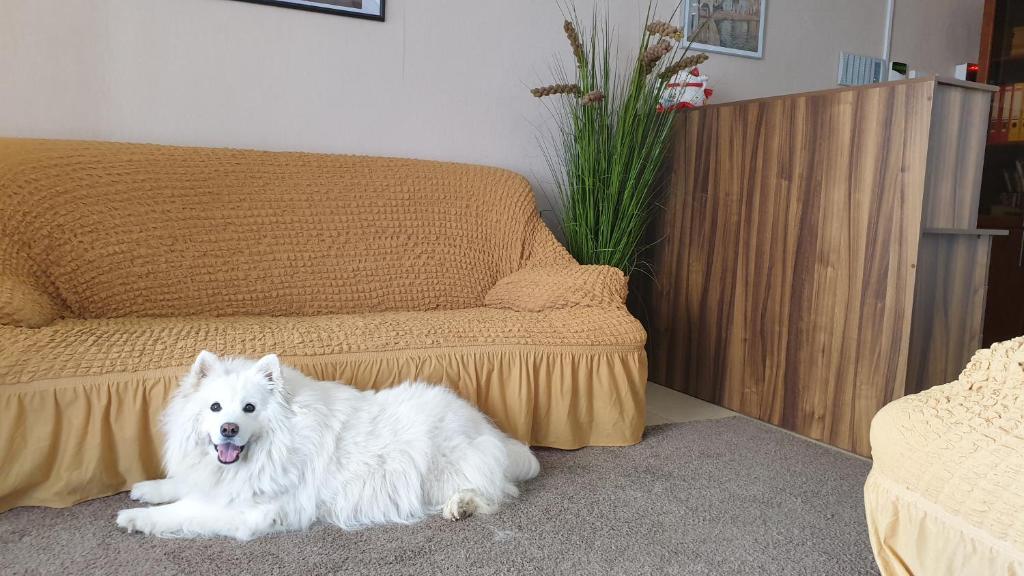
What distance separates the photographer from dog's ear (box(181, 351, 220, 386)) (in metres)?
1.52

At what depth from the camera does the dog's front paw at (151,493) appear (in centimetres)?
163

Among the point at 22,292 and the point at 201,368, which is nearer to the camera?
the point at 201,368

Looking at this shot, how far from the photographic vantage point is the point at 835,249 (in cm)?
237

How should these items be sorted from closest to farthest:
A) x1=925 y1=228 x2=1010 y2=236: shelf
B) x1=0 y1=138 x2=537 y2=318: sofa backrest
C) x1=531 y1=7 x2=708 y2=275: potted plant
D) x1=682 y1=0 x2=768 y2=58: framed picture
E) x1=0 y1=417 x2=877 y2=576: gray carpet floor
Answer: x1=0 y1=417 x2=877 y2=576: gray carpet floor → x1=0 y1=138 x2=537 y2=318: sofa backrest → x1=925 y1=228 x2=1010 y2=236: shelf → x1=531 y1=7 x2=708 y2=275: potted plant → x1=682 y1=0 x2=768 y2=58: framed picture

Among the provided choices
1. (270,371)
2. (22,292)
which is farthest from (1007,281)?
(22,292)

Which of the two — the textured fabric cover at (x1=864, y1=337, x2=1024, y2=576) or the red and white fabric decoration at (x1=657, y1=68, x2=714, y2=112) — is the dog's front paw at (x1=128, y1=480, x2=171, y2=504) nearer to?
the textured fabric cover at (x1=864, y1=337, x2=1024, y2=576)

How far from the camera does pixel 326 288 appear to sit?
2338 mm

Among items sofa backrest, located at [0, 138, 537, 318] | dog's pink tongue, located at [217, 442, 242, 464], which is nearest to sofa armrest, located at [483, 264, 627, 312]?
sofa backrest, located at [0, 138, 537, 318]

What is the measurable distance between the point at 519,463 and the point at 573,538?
316mm

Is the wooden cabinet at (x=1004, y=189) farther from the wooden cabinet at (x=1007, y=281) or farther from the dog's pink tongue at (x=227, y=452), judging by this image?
the dog's pink tongue at (x=227, y=452)

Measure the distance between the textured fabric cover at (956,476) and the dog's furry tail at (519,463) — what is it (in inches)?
33.8

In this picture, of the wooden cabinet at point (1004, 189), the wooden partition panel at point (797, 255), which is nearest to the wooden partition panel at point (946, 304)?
the wooden partition panel at point (797, 255)

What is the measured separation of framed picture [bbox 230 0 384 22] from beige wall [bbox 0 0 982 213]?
23mm

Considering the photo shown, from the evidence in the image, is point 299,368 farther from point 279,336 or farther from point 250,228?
point 250,228
